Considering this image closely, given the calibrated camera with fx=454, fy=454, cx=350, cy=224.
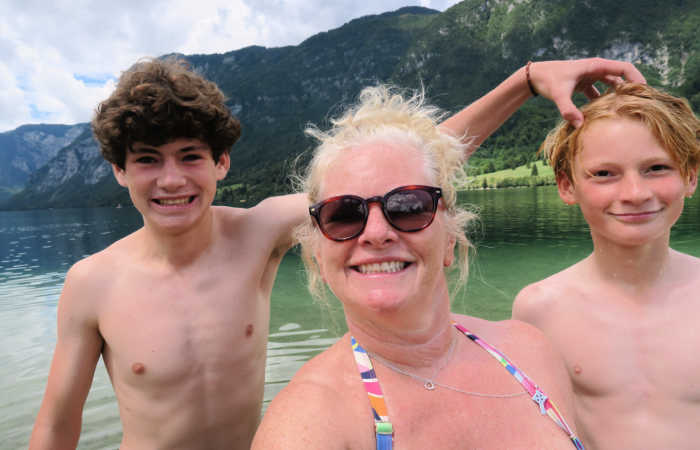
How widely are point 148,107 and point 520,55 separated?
193m

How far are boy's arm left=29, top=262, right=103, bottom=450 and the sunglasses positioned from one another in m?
1.94

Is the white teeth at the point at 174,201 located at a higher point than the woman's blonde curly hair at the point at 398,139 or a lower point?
lower

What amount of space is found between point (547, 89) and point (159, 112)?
2328mm

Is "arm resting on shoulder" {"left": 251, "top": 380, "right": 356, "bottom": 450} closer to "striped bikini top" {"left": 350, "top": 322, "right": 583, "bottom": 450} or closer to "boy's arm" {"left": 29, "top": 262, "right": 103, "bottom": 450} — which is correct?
"striped bikini top" {"left": 350, "top": 322, "right": 583, "bottom": 450}

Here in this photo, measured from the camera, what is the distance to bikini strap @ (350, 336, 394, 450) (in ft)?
5.24

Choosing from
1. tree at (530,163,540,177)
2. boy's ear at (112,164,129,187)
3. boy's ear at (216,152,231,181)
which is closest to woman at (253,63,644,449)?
boy's ear at (216,152,231,181)

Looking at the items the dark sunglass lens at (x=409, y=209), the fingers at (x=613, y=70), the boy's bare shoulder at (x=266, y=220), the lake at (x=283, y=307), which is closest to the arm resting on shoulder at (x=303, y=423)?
the dark sunglass lens at (x=409, y=209)

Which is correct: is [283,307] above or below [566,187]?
below

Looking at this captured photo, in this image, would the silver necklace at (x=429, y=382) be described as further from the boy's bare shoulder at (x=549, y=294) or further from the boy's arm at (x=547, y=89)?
the boy's arm at (x=547, y=89)

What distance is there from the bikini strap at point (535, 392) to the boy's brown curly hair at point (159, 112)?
6.97 ft

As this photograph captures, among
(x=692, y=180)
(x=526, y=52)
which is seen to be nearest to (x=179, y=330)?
(x=692, y=180)

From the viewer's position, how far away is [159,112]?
2779 millimetres

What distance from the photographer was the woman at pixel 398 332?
164 centimetres

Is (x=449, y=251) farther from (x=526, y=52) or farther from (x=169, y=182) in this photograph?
(x=526, y=52)
